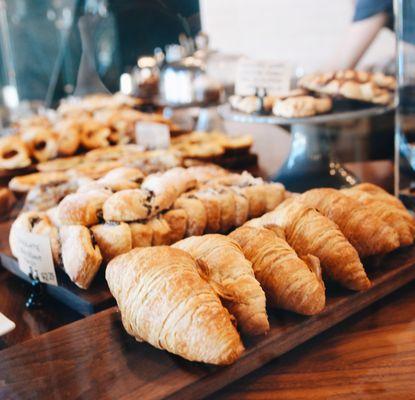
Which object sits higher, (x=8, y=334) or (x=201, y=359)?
(x=201, y=359)

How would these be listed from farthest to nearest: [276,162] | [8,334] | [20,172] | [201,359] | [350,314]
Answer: [276,162]
[20,172]
[8,334]
[350,314]
[201,359]

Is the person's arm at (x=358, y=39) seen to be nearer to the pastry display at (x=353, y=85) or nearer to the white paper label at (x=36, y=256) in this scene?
the pastry display at (x=353, y=85)

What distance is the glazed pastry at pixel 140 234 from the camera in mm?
1159

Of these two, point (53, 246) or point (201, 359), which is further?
point (53, 246)

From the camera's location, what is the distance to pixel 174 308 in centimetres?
76

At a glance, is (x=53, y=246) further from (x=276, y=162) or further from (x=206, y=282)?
(x=276, y=162)

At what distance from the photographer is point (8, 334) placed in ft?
3.55

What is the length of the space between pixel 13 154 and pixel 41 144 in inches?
5.8

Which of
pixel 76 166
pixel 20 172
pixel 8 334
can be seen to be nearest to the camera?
pixel 8 334

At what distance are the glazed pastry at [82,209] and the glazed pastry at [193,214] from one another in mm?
192

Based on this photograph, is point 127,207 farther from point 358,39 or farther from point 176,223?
point 358,39

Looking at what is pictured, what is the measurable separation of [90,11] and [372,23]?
176 centimetres

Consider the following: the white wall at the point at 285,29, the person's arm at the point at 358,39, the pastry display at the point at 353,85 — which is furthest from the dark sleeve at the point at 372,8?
the pastry display at the point at 353,85

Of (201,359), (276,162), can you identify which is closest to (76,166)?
(276,162)
